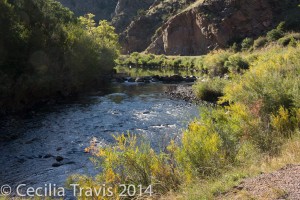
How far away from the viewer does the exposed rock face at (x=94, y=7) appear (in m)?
158

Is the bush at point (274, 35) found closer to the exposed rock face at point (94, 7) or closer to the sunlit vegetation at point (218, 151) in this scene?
the sunlit vegetation at point (218, 151)

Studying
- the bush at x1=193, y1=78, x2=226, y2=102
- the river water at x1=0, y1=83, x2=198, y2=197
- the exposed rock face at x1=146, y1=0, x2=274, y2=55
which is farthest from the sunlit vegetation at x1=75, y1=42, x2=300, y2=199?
the exposed rock face at x1=146, y1=0, x2=274, y2=55

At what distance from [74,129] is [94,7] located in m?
149

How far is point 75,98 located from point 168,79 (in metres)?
16.3

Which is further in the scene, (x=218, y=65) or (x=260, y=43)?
(x=260, y=43)

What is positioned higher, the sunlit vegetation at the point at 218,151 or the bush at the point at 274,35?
the bush at the point at 274,35

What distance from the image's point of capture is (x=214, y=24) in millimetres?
78000

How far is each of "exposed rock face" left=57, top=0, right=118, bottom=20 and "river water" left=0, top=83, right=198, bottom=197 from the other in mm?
133696

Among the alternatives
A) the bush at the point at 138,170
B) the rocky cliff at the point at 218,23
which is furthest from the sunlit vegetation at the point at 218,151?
the rocky cliff at the point at 218,23

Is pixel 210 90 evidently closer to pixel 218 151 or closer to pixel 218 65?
pixel 218 65

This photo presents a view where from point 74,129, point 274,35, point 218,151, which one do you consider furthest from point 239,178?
point 274,35

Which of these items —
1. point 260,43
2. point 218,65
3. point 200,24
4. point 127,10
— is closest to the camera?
point 218,65

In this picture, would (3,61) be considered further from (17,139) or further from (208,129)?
(208,129)

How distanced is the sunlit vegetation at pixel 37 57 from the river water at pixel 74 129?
1.81m
